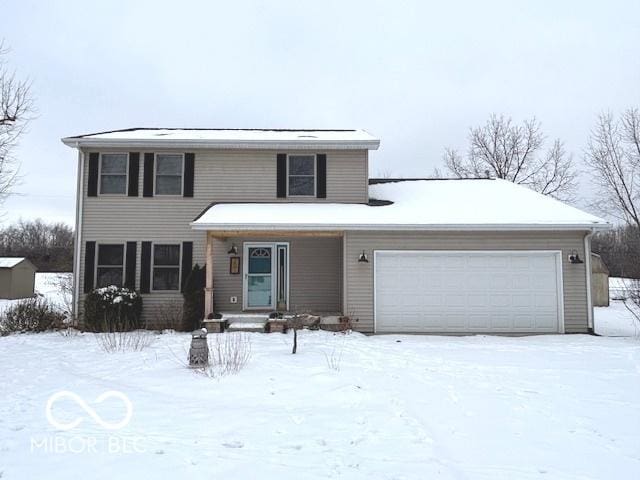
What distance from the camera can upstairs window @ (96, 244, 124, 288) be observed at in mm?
11961

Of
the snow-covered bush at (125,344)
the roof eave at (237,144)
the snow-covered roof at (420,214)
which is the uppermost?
the roof eave at (237,144)

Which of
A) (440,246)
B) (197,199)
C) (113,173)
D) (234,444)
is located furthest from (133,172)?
(234,444)

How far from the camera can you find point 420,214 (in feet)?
37.0

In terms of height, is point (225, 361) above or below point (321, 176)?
below

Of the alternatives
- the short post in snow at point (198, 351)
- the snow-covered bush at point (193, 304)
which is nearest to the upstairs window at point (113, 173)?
the snow-covered bush at point (193, 304)

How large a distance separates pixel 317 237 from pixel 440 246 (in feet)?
11.0

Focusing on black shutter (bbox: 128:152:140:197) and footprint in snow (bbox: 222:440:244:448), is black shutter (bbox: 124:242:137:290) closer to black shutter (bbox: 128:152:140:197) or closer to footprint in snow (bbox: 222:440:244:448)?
black shutter (bbox: 128:152:140:197)

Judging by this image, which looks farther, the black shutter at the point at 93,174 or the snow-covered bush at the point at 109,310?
the black shutter at the point at 93,174

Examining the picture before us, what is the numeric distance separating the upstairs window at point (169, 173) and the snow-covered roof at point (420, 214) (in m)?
1.55

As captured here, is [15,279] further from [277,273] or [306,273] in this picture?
[306,273]

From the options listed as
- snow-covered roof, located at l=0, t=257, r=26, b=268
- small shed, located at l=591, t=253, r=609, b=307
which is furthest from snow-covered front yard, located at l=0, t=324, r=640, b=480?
snow-covered roof, located at l=0, t=257, r=26, b=268

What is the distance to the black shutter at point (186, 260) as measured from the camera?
1190 cm

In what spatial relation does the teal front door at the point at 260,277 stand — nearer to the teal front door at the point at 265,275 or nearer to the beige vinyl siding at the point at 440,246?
the teal front door at the point at 265,275

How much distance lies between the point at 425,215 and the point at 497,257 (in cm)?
212
